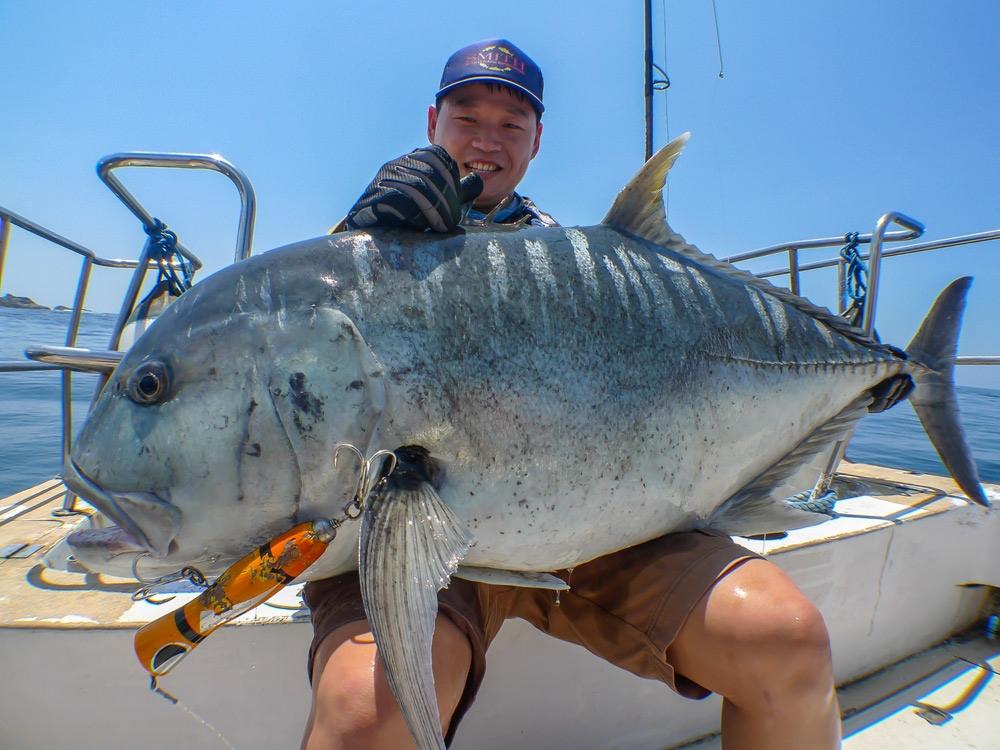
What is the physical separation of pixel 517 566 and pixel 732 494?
2.15 feet

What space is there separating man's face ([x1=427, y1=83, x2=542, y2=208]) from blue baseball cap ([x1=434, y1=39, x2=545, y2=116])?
0.03 m

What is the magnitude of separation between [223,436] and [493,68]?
5.24ft

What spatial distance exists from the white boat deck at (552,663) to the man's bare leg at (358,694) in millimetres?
404

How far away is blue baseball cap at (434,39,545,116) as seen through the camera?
1.94 m

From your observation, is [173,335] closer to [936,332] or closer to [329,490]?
[329,490]

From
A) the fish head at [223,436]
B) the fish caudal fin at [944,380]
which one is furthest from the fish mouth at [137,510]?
the fish caudal fin at [944,380]

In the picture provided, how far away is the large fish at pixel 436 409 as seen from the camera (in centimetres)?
93

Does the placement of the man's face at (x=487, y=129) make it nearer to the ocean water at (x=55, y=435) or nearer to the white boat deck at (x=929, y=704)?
the white boat deck at (x=929, y=704)

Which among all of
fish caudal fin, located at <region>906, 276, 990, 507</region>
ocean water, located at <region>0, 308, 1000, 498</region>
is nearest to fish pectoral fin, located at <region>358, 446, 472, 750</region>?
fish caudal fin, located at <region>906, 276, 990, 507</region>

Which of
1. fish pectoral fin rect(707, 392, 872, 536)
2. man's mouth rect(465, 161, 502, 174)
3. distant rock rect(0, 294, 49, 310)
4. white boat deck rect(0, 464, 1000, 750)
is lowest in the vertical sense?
white boat deck rect(0, 464, 1000, 750)

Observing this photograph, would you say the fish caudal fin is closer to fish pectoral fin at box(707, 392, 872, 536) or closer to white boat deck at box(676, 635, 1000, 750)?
fish pectoral fin at box(707, 392, 872, 536)

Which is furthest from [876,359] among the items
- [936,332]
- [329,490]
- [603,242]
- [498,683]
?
[329,490]

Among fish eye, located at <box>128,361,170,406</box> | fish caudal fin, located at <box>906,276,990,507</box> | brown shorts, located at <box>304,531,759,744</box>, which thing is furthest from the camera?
fish caudal fin, located at <box>906,276,990,507</box>

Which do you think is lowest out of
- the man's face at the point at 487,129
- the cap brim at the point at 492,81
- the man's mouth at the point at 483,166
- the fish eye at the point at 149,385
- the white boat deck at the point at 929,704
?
the white boat deck at the point at 929,704
